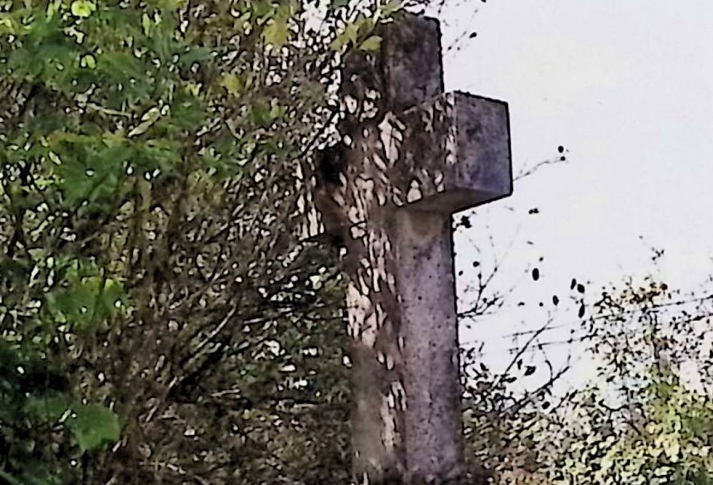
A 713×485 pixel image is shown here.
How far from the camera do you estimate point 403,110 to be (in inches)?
66.2

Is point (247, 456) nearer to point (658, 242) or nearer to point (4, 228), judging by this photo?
point (4, 228)

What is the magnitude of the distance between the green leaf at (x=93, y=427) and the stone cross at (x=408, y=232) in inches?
16.1

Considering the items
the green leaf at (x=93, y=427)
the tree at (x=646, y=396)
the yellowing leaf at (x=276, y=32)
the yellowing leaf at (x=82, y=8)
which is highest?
the yellowing leaf at (x=276, y=32)

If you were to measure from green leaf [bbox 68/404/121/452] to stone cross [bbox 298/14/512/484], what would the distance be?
16.1 inches

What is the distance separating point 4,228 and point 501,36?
1.38m

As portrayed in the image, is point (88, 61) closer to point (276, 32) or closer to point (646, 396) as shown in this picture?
point (276, 32)

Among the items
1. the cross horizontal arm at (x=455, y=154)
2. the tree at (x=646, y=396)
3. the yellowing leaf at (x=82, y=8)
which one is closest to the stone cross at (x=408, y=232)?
the cross horizontal arm at (x=455, y=154)

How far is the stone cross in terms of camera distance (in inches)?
62.2

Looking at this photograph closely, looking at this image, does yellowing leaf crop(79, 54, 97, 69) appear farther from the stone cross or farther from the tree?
the tree

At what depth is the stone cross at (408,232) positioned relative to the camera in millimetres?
1579

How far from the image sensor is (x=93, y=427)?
1391mm

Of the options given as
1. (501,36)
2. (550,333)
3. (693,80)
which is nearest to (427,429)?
(550,333)

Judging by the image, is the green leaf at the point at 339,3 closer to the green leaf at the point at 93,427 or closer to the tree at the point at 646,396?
the green leaf at the point at 93,427

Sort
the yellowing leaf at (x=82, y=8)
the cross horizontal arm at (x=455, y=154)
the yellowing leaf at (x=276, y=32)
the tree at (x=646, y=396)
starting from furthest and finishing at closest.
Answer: the tree at (x=646, y=396) → the yellowing leaf at (x=276, y=32) → the cross horizontal arm at (x=455, y=154) → the yellowing leaf at (x=82, y=8)
